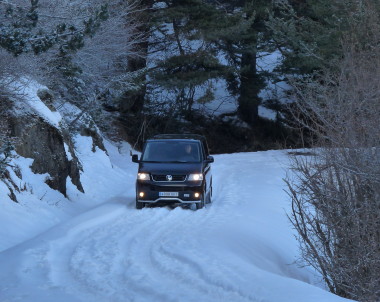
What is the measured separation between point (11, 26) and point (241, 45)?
86.5 feet

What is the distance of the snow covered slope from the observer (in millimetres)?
7965

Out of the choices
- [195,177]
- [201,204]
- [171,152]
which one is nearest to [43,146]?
[171,152]

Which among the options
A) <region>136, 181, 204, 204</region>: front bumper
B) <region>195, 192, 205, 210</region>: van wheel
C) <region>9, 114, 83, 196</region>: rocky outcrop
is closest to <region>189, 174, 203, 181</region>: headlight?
<region>136, 181, 204, 204</region>: front bumper

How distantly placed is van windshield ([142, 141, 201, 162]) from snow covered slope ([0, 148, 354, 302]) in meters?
1.44

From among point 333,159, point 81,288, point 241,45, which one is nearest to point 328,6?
point 241,45

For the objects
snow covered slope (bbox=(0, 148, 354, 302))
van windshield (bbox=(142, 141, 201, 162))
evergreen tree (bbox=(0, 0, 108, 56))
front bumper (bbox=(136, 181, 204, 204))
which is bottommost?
snow covered slope (bbox=(0, 148, 354, 302))

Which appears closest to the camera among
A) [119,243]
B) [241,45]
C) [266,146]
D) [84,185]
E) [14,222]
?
[119,243]

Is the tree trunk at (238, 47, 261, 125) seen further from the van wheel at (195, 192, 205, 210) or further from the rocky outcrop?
the van wheel at (195, 192, 205, 210)

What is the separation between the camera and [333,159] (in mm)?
10297

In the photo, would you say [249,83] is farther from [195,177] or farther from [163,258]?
[163,258]

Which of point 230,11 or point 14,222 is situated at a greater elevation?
point 230,11

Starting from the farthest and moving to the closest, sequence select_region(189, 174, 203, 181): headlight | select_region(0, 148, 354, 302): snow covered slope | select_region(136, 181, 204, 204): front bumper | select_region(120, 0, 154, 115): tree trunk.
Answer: select_region(120, 0, 154, 115): tree trunk, select_region(189, 174, 203, 181): headlight, select_region(136, 181, 204, 204): front bumper, select_region(0, 148, 354, 302): snow covered slope

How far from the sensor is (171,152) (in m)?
17.3

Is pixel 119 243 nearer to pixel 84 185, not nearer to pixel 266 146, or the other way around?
pixel 84 185
